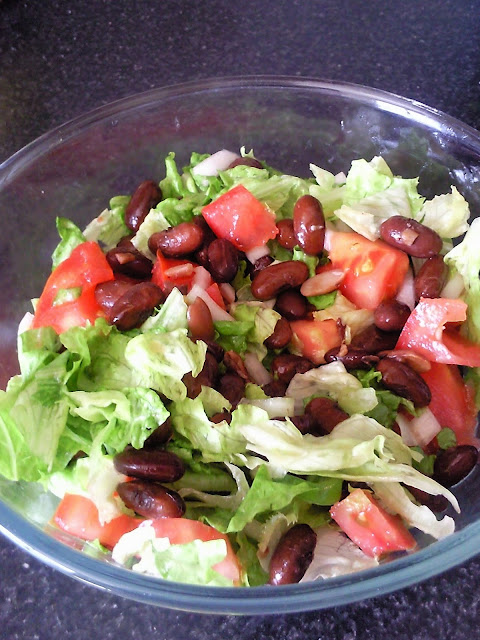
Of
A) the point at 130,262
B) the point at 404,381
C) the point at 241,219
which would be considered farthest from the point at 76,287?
the point at 404,381

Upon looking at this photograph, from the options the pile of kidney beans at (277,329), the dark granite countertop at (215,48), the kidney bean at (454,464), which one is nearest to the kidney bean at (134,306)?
the pile of kidney beans at (277,329)

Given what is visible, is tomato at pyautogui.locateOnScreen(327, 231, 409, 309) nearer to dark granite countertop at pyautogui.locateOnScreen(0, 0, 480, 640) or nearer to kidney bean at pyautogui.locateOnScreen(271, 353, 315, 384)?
kidney bean at pyautogui.locateOnScreen(271, 353, 315, 384)

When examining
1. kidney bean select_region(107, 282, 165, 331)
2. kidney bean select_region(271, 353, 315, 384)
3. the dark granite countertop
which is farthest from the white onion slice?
the dark granite countertop

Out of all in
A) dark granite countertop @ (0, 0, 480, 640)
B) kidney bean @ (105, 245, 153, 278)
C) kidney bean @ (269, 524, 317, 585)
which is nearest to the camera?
kidney bean @ (269, 524, 317, 585)

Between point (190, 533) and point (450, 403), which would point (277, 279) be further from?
point (190, 533)

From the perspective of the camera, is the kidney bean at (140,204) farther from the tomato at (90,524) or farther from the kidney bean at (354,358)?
the tomato at (90,524)

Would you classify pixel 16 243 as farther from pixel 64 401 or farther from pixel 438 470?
pixel 438 470

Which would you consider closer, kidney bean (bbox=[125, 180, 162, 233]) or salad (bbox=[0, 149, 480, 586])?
salad (bbox=[0, 149, 480, 586])

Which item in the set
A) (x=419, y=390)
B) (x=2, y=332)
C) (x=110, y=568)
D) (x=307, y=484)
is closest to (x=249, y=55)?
(x=2, y=332)
